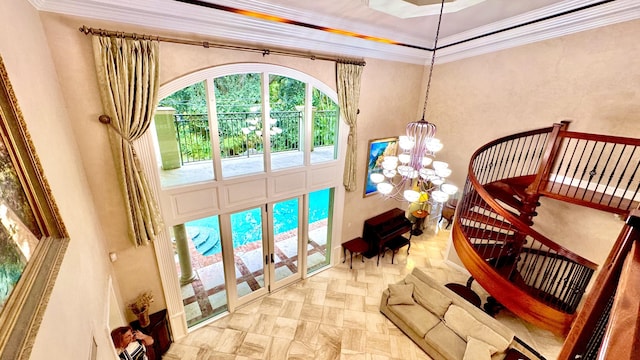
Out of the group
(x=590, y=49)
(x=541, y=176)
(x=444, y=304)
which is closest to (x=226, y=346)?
(x=444, y=304)

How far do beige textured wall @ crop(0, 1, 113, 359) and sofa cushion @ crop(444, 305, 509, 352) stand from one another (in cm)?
443

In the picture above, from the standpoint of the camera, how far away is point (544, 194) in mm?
3732

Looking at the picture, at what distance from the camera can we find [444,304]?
13.5ft

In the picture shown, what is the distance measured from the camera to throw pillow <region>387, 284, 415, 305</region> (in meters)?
4.29

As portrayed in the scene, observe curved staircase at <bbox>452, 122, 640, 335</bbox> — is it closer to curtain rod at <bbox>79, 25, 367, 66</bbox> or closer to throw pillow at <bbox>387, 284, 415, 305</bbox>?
throw pillow at <bbox>387, 284, 415, 305</bbox>

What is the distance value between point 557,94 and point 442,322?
408 cm

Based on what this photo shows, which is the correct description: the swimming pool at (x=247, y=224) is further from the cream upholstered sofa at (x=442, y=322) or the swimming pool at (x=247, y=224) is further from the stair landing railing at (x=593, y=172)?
the stair landing railing at (x=593, y=172)

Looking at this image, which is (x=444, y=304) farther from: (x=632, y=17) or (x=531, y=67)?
(x=632, y=17)

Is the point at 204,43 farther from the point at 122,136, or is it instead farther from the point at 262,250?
the point at 262,250

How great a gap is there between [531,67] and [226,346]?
22.2ft

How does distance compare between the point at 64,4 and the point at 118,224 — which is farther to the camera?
the point at 118,224

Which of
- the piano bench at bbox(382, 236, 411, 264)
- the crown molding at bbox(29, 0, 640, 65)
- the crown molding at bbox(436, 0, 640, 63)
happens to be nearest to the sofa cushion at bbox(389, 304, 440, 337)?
the piano bench at bbox(382, 236, 411, 264)

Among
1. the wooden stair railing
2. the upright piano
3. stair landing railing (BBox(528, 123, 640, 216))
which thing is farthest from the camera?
the upright piano

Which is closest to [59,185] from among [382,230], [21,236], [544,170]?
[21,236]
